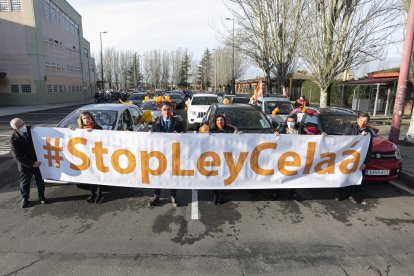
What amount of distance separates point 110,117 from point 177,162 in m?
2.63

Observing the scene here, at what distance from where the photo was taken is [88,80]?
57.1 metres

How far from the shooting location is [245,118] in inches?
275

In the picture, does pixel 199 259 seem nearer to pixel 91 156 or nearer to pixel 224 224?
pixel 224 224

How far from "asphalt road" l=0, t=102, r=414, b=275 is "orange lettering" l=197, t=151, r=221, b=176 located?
607 millimetres

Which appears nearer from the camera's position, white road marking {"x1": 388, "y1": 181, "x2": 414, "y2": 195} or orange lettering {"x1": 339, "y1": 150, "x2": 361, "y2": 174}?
orange lettering {"x1": 339, "y1": 150, "x2": 361, "y2": 174}

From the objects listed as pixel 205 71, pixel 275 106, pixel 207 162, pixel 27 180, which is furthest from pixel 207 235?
pixel 205 71

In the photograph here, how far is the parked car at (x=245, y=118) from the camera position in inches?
260

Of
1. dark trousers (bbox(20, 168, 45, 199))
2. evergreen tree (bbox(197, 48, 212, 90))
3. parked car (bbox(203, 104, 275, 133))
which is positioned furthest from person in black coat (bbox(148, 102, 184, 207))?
evergreen tree (bbox(197, 48, 212, 90))

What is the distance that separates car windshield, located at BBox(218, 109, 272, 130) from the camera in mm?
6703

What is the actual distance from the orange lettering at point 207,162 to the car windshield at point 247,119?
1.70m

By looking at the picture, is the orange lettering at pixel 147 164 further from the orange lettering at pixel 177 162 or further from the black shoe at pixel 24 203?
the black shoe at pixel 24 203

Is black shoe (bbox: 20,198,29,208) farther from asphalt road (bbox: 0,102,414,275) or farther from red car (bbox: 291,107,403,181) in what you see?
red car (bbox: 291,107,403,181)

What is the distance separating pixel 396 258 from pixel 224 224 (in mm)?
2274

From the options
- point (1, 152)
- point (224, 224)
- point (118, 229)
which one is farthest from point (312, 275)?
point (1, 152)
